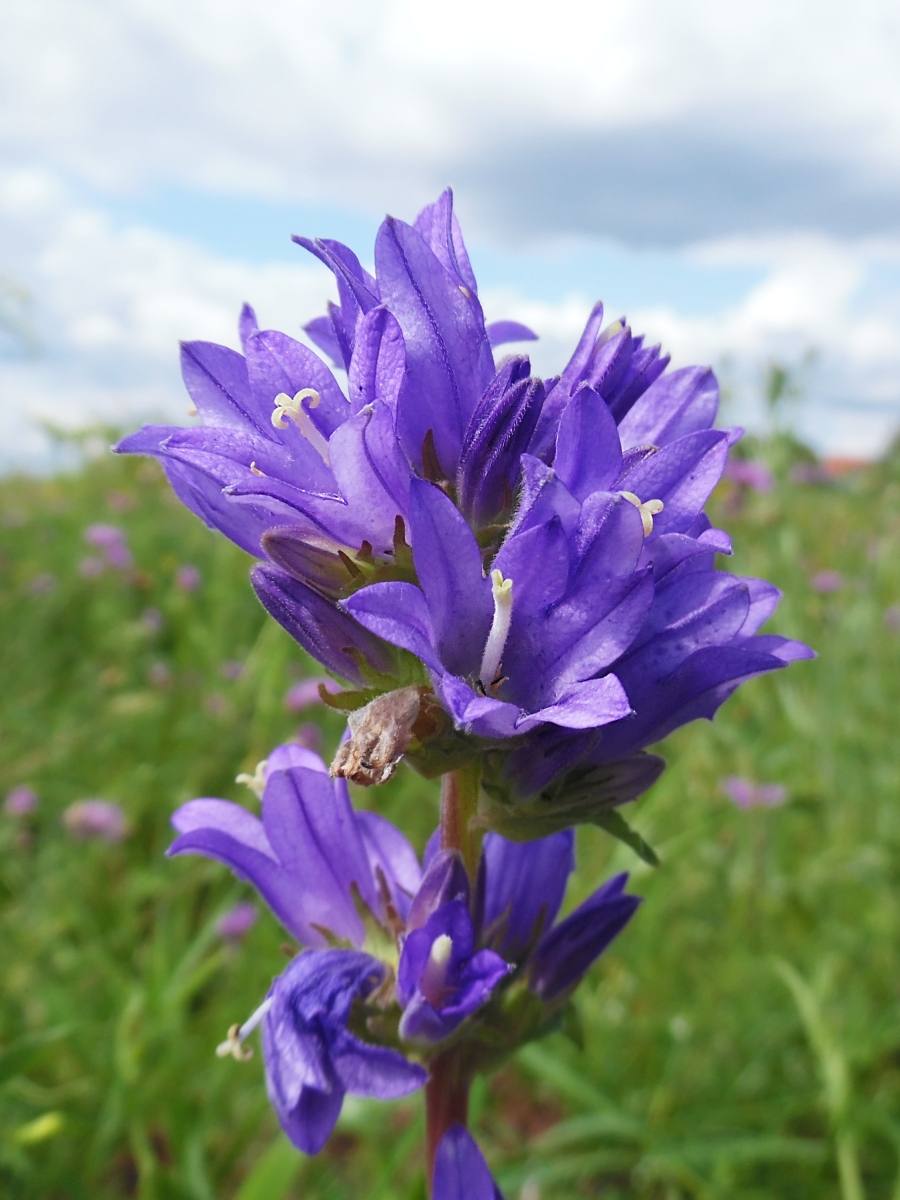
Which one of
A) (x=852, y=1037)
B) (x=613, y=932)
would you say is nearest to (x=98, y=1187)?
(x=613, y=932)

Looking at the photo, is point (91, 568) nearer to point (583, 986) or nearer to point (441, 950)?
point (583, 986)

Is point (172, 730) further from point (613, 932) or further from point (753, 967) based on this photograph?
point (613, 932)

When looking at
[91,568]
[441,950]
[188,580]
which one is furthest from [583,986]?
[91,568]

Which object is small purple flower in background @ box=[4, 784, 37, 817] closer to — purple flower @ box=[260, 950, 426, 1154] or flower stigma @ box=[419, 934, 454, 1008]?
purple flower @ box=[260, 950, 426, 1154]

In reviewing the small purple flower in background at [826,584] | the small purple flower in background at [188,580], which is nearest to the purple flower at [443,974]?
the small purple flower in background at [826,584]

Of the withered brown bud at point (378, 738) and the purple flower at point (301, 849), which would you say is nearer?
the withered brown bud at point (378, 738)

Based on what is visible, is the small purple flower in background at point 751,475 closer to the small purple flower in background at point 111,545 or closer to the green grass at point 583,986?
the green grass at point 583,986

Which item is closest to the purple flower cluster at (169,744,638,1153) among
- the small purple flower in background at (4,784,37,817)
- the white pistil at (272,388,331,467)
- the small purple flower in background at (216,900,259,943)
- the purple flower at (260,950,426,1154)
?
the purple flower at (260,950,426,1154)
